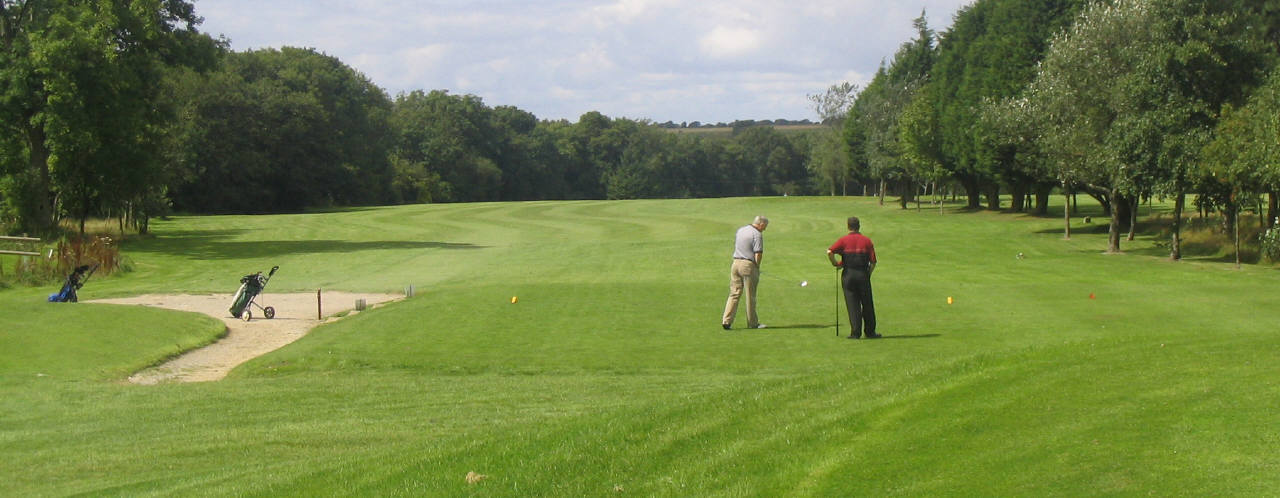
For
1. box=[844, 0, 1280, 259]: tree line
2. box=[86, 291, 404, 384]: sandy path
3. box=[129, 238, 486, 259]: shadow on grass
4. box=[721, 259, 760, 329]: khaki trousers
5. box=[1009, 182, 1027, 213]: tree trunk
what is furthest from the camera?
box=[1009, 182, 1027, 213]: tree trunk

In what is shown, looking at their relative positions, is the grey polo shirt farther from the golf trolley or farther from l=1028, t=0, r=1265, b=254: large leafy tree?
l=1028, t=0, r=1265, b=254: large leafy tree

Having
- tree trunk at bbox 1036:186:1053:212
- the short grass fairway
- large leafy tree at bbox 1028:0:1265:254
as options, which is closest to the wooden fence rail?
the short grass fairway

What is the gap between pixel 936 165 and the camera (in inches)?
2628

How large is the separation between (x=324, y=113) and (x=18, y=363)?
3266 inches

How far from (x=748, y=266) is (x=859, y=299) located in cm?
216

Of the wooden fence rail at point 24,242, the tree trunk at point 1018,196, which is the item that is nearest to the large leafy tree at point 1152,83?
the tree trunk at point 1018,196

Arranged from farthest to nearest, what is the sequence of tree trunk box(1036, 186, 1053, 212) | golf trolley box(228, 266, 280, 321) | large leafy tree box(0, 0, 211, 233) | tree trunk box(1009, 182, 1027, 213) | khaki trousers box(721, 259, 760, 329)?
tree trunk box(1009, 182, 1027, 213)
tree trunk box(1036, 186, 1053, 212)
large leafy tree box(0, 0, 211, 233)
golf trolley box(228, 266, 280, 321)
khaki trousers box(721, 259, 760, 329)

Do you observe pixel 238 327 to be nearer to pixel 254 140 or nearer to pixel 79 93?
pixel 79 93

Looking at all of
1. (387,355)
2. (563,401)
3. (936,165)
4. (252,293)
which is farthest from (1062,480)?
(936,165)

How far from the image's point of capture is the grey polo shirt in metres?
18.6

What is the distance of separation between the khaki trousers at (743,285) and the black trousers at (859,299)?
76.6 inches

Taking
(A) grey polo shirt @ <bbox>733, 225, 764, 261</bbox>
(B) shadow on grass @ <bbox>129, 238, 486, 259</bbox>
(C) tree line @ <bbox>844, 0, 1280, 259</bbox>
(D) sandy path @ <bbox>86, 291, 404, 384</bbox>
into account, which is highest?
(C) tree line @ <bbox>844, 0, 1280, 259</bbox>

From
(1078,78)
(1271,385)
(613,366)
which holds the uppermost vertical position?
(1078,78)

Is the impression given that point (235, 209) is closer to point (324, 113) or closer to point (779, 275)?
point (324, 113)
